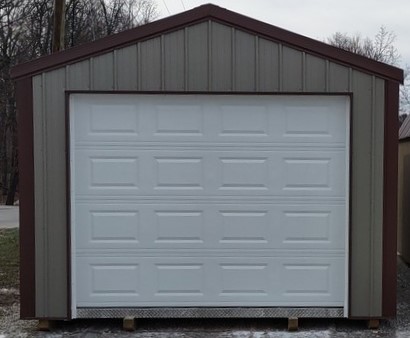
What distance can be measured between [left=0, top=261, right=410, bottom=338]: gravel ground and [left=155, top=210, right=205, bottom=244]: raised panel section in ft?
2.86

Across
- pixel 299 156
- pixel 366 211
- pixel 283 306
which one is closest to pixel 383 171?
pixel 366 211

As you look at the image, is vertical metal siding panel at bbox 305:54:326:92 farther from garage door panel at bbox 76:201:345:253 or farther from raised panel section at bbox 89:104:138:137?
raised panel section at bbox 89:104:138:137

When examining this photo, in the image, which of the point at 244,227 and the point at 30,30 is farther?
the point at 30,30

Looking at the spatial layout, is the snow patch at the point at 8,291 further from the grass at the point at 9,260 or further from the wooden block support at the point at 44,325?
the wooden block support at the point at 44,325

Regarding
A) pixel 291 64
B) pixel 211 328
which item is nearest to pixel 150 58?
pixel 291 64

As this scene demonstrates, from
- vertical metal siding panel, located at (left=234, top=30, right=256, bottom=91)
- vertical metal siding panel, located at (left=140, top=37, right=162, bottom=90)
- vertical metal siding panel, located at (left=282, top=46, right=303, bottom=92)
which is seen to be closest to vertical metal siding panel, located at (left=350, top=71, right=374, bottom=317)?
vertical metal siding panel, located at (left=282, top=46, right=303, bottom=92)

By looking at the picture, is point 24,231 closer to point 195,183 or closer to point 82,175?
point 82,175

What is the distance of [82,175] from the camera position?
5.64 m

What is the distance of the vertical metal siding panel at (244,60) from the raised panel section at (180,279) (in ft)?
5.90

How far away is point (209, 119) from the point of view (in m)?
5.65

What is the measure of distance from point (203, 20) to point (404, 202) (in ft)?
15.1

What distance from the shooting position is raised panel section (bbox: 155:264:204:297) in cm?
569

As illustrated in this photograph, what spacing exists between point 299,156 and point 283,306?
1.47 meters

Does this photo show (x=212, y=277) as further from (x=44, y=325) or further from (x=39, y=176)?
(x=39, y=176)
